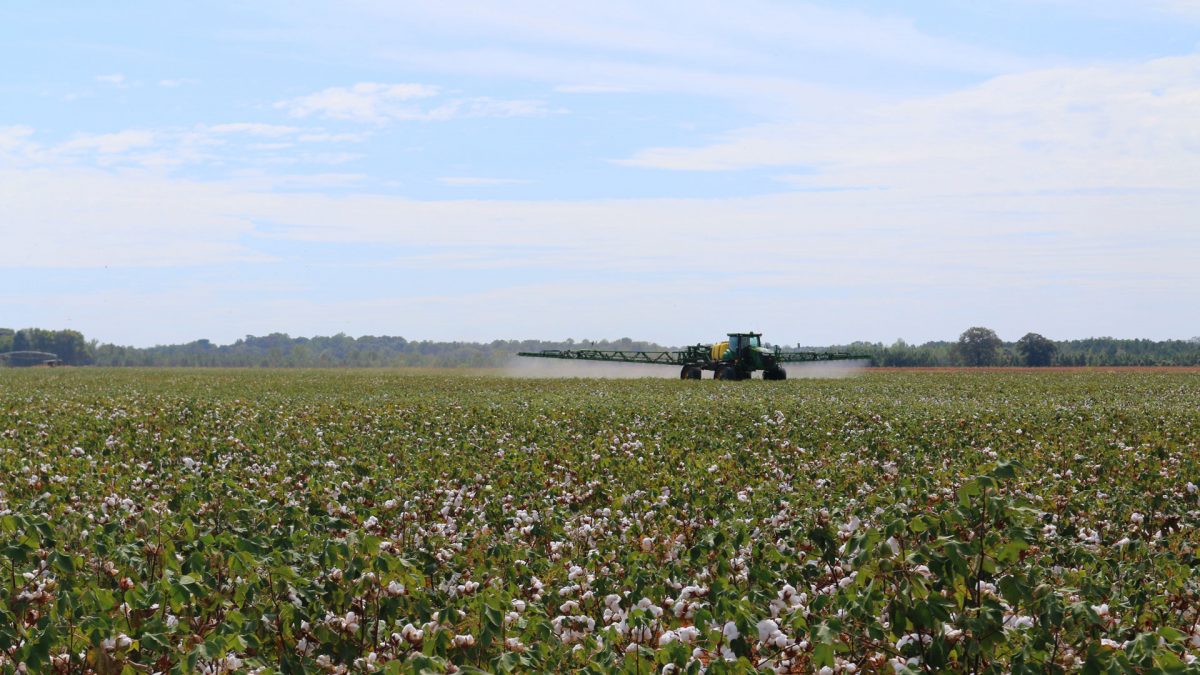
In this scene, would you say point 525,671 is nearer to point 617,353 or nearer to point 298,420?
point 298,420

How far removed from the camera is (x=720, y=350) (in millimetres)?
50250

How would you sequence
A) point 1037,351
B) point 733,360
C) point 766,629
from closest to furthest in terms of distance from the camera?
point 766,629
point 733,360
point 1037,351

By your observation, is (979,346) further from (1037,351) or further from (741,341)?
(741,341)

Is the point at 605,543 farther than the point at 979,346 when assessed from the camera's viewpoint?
No

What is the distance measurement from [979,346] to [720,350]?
91.2m

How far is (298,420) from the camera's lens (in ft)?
76.8

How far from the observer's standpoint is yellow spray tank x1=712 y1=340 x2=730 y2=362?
50003mm

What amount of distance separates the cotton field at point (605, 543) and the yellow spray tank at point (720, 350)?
26.6 meters

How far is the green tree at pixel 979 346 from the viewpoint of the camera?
13075cm

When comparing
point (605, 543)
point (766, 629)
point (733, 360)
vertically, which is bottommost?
point (605, 543)

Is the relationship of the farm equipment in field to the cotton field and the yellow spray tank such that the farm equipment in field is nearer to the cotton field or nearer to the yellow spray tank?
the yellow spray tank

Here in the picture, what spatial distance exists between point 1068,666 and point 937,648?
1.07 metres

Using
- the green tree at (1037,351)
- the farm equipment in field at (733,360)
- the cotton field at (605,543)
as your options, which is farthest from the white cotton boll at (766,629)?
the green tree at (1037,351)

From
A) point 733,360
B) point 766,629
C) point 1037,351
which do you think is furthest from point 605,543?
point 1037,351
